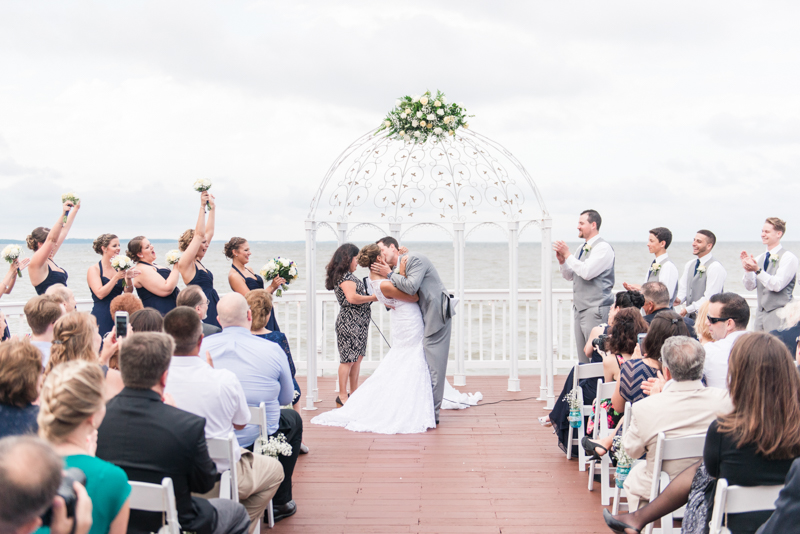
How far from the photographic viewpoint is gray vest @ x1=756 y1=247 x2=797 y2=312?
218 inches

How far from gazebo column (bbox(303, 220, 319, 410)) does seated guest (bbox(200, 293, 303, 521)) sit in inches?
97.4

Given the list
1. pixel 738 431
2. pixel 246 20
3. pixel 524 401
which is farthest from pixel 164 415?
pixel 246 20

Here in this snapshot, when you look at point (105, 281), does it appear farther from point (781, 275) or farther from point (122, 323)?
point (781, 275)

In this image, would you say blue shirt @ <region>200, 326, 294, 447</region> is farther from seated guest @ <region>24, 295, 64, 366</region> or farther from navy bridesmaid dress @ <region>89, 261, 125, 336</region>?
navy bridesmaid dress @ <region>89, 261, 125, 336</region>

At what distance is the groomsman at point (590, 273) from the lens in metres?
5.52

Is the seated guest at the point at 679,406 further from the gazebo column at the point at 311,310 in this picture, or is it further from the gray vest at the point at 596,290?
the gazebo column at the point at 311,310

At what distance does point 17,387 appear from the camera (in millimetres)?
2059

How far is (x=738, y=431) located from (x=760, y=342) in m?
0.33

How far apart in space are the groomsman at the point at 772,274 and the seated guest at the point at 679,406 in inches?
133

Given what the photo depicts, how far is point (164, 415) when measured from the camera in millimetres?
2076

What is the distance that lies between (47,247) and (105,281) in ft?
1.82

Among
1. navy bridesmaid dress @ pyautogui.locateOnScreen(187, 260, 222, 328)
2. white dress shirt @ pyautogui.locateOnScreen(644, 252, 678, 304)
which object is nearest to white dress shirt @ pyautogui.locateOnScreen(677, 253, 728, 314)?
white dress shirt @ pyautogui.locateOnScreen(644, 252, 678, 304)

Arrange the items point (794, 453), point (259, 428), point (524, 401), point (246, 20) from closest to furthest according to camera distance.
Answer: point (794, 453)
point (259, 428)
point (524, 401)
point (246, 20)

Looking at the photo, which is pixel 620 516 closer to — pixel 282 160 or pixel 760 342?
pixel 760 342
